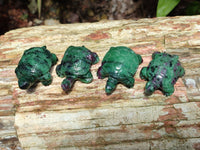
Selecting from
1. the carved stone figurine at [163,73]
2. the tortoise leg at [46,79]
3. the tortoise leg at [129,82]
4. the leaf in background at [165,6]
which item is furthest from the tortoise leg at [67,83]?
the leaf in background at [165,6]

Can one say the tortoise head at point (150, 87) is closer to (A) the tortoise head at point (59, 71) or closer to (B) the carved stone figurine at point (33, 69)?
(A) the tortoise head at point (59, 71)

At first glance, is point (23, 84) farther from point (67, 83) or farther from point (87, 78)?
point (87, 78)

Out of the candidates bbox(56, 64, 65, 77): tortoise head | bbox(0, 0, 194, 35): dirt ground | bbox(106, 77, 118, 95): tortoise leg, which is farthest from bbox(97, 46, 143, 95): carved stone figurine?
bbox(0, 0, 194, 35): dirt ground

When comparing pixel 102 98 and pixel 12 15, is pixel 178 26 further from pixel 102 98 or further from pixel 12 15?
pixel 12 15

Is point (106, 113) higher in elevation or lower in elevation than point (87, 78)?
lower

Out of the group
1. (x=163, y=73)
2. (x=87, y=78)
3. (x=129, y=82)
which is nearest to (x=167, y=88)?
(x=163, y=73)

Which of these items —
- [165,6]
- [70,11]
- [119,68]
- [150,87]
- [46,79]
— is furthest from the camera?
[70,11]

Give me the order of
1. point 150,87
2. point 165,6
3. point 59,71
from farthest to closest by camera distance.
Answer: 1. point 165,6
2. point 59,71
3. point 150,87
